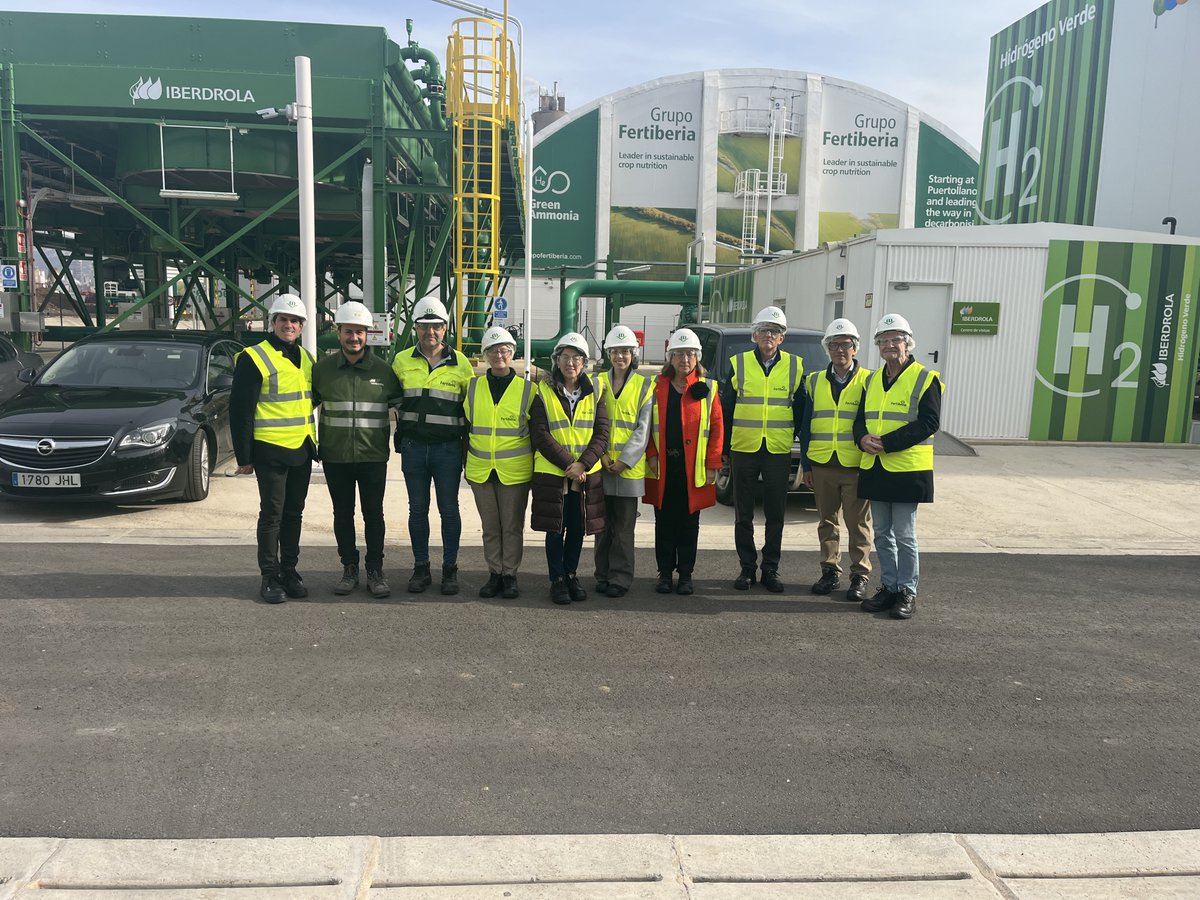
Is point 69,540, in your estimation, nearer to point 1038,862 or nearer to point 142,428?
point 142,428

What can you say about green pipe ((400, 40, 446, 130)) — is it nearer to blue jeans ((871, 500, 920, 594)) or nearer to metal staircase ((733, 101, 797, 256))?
blue jeans ((871, 500, 920, 594))

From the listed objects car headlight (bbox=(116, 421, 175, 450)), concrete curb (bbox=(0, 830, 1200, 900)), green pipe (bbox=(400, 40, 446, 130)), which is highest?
green pipe (bbox=(400, 40, 446, 130))

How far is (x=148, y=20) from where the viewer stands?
1323 centimetres

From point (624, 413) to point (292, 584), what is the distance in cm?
240

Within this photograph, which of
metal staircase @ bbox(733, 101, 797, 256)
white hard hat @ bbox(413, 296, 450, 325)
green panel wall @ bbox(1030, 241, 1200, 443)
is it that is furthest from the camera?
metal staircase @ bbox(733, 101, 797, 256)

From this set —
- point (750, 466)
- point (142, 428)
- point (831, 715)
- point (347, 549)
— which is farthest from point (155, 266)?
point (831, 715)

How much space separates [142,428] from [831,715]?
6.30 m

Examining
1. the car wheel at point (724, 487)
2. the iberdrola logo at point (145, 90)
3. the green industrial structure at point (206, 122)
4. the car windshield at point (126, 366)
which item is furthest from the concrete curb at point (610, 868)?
the iberdrola logo at point (145, 90)

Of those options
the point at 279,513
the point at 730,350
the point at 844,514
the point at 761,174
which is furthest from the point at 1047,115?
the point at 279,513

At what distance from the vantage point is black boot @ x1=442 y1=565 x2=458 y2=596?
6031mm

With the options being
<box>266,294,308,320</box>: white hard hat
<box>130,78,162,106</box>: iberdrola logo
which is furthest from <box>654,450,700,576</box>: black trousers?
<box>130,78,162,106</box>: iberdrola logo

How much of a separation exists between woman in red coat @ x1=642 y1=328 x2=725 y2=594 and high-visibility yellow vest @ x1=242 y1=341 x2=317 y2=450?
2251 mm

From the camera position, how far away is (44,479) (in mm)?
7523

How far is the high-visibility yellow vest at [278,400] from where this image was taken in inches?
222
